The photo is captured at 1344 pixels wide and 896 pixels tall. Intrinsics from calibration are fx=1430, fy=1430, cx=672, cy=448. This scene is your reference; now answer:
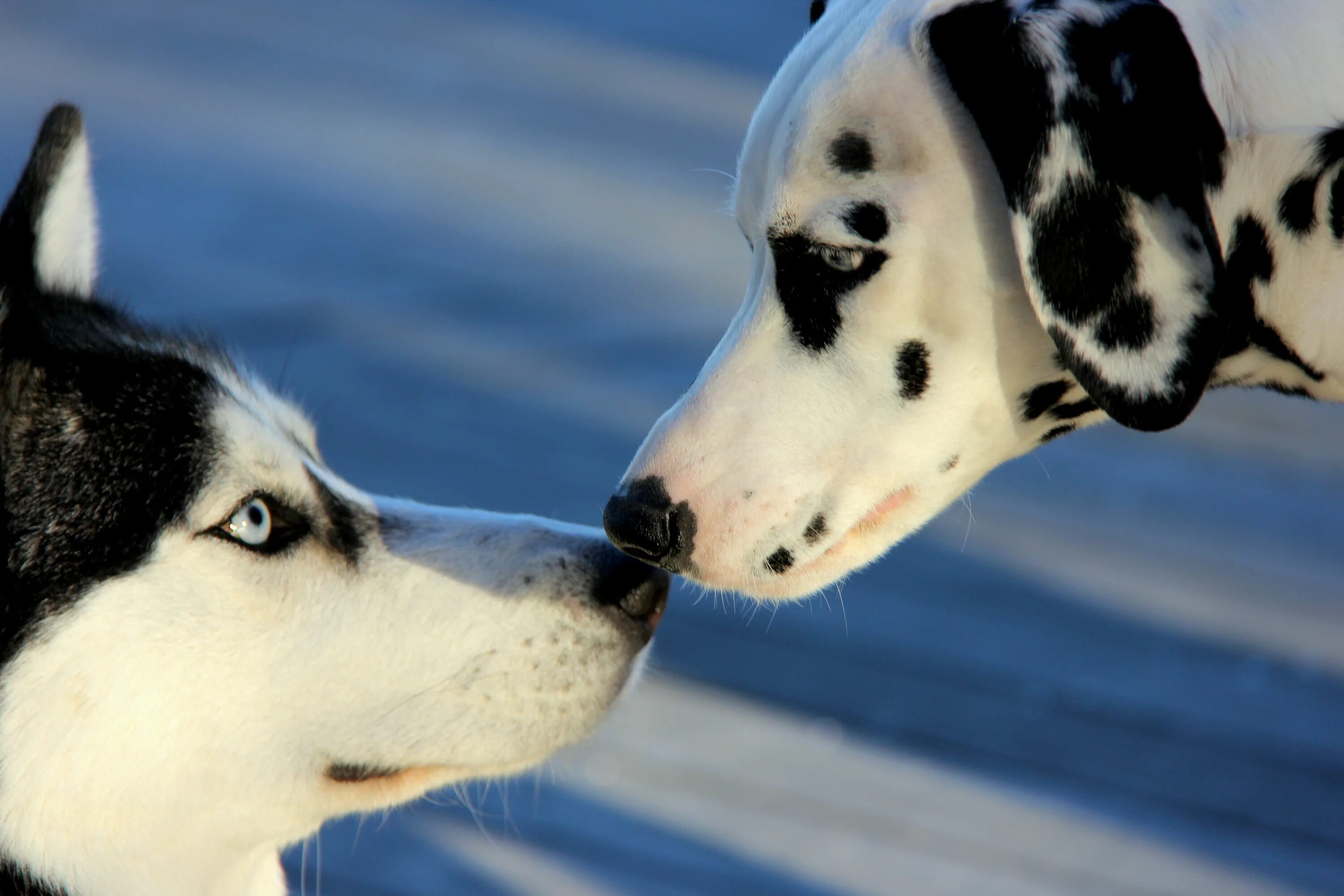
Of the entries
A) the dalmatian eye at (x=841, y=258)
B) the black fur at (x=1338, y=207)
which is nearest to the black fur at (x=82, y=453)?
the dalmatian eye at (x=841, y=258)

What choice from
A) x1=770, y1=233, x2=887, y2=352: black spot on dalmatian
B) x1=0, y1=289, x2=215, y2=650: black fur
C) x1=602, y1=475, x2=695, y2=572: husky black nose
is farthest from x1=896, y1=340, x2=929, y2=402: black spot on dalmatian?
x1=0, y1=289, x2=215, y2=650: black fur

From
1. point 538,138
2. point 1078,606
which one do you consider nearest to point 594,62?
point 538,138

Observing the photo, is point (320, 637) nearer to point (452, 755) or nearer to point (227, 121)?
point (452, 755)

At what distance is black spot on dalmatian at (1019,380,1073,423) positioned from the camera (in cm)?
219

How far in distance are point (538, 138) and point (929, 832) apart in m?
4.67

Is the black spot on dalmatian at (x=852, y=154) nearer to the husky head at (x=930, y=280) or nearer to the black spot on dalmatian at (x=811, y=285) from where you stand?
the husky head at (x=930, y=280)

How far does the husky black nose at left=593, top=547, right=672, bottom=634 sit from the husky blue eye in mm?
522

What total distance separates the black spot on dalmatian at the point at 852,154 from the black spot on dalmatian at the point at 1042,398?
1.43 feet

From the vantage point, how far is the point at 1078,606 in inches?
163

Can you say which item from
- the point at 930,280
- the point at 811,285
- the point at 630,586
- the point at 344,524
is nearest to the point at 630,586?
the point at 630,586

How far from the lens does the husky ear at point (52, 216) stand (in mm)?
2244

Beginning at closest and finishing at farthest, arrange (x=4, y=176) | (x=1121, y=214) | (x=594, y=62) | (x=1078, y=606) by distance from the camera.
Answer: (x=1121, y=214) < (x=1078, y=606) < (x=4, y=176) < (x=594, y=62)

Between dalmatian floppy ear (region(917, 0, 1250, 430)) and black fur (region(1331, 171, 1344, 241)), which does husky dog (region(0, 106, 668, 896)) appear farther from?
black fur (region(1331, 171, 1344, 241))

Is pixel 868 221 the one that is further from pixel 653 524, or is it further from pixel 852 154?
pixel 653 524
